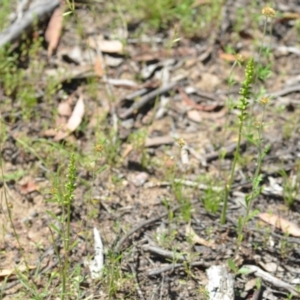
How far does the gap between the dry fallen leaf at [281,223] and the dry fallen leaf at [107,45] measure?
1.96 meters

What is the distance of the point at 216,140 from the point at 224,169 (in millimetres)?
309

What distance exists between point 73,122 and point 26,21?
1.04 meters

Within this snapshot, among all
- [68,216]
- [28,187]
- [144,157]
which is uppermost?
[68,216]

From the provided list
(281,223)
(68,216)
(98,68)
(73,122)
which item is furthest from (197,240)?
(98,68)

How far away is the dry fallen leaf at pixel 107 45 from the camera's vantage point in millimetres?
4855

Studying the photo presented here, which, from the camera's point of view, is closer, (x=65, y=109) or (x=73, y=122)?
(x=73, y=122)

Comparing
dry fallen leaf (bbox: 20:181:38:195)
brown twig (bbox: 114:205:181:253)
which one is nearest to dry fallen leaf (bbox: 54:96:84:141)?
dry fallen leaf (bbox: 20:181:38:195)

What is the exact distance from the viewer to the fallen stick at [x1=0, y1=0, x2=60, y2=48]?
455cm

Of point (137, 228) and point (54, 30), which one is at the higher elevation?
point (54, 30)

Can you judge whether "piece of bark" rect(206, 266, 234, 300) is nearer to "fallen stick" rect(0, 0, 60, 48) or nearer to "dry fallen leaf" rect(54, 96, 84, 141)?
"dry fallen leaf" rect(54, 96, 84, 141)

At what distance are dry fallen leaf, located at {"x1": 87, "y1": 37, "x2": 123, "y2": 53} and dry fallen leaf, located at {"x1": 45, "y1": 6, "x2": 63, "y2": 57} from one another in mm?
258

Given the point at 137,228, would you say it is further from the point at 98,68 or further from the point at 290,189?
the point at 98,68

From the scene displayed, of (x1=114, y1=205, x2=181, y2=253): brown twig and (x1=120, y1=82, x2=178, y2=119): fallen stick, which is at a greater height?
(x1=120, y1=82, x2=178, y2=119): fallen stick

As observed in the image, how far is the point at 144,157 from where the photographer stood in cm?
391
